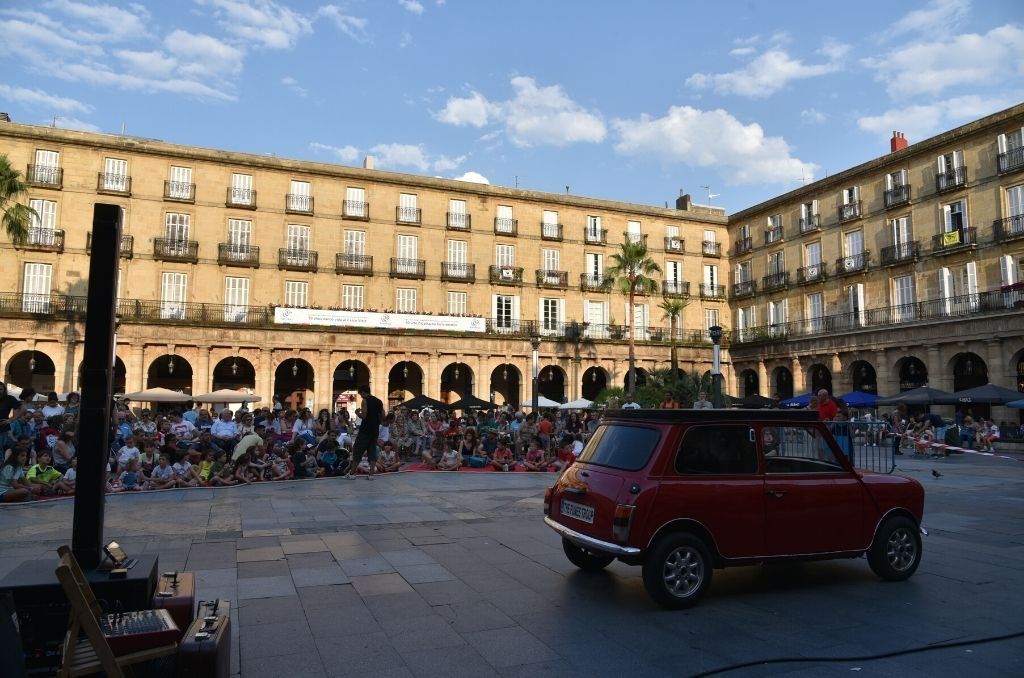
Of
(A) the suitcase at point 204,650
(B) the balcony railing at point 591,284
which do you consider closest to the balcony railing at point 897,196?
→ (B) the balcony railing at point 591,284

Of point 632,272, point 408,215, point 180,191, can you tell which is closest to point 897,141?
point 632,272

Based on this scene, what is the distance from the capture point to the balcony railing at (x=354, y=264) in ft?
123

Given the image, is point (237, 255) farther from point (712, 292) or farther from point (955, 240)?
point (955, 240)

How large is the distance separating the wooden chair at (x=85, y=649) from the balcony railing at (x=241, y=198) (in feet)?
119

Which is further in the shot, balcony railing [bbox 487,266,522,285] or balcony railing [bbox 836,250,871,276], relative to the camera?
balcony railing [bbox 487,266,522,285]

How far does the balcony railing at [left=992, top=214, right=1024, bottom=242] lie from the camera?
2948 cm

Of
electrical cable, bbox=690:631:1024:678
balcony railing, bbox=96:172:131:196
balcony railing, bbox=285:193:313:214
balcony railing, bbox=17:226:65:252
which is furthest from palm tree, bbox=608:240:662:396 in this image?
electrical cable, bbox=690:631:1024:678

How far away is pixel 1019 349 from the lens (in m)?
28.5

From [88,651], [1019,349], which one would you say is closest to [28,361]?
[88,651]

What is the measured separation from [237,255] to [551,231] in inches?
724

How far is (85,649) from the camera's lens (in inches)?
122

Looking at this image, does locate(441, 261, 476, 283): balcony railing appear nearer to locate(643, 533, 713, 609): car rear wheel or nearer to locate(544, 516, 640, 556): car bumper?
locate(544, 516, 640, 556): car bumper

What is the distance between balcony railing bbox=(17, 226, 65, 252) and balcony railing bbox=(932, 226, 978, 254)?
42.6 metres

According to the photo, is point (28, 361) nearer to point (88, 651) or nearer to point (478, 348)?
point (478, 348)
